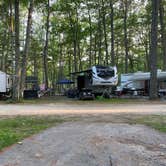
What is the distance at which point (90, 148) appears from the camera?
779 centimetres

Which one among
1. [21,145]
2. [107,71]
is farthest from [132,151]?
[107,71]

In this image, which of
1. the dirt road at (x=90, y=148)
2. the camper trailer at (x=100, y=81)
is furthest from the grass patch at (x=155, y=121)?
the camper trailer at (x=100, y=81)

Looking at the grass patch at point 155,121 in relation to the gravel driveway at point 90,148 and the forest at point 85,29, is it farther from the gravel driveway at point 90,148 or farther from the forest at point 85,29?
the forest at point 85,29

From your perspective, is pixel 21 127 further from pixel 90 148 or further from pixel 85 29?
pixel 85 29

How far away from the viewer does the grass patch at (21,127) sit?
30.3ft

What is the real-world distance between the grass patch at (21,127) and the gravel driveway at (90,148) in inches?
15.9

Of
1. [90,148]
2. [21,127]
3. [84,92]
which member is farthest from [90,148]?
[84,92]

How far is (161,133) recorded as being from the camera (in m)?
10.5

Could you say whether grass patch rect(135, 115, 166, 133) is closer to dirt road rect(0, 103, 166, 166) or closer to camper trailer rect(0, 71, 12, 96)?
dirt road rect(0, 103, 166, 166)

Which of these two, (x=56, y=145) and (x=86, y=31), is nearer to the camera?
(x=56, y=145)

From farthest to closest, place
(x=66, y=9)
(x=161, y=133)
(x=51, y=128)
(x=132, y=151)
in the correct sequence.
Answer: (x=66, y=9) → (x=51, y=128) → (x=161, y=133) → (x=132, y=151)

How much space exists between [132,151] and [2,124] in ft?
19.8

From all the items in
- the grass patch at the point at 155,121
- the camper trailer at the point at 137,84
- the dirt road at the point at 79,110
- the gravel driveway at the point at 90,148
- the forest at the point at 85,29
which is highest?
the forest at the point at 85,29

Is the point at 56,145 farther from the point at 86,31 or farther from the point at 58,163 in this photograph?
the point at 86,31
